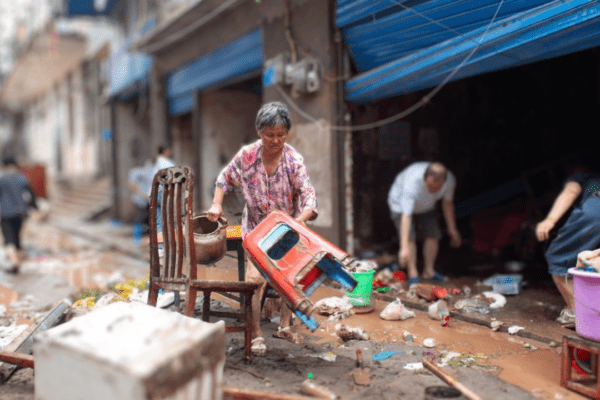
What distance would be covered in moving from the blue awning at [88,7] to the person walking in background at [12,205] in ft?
26.8

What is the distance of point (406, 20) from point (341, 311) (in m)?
3.51

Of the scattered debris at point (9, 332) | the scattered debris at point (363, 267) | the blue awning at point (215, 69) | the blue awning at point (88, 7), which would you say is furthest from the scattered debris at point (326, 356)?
the blue awning at point (88, 7)

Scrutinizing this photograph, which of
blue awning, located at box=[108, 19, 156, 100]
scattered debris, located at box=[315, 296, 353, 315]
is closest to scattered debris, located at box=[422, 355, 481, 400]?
scattered debris, located at box=[315, 296, 353, 315]

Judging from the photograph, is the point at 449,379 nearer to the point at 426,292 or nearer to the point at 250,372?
the point at 250,372

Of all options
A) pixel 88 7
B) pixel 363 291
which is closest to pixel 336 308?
pixel 363 291

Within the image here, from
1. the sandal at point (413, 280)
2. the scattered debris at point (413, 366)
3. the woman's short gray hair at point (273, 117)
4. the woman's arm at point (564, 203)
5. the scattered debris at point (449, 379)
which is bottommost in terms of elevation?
the scattered debris at point (413, 366)

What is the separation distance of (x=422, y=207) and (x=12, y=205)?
6.88 metres

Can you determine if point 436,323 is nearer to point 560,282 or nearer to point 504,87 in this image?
point 560,282

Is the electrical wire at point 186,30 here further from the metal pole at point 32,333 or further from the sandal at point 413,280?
the metal pole at point 32,333

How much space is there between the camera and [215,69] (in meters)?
9.91

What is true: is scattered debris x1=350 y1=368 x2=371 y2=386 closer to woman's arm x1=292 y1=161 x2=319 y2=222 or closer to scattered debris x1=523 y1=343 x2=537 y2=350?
woman's arm x1=292 y1=161 x2=319 y2=222

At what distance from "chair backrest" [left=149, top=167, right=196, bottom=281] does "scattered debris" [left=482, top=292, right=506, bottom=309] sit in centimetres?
337

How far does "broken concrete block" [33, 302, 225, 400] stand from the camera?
2219 millimetres

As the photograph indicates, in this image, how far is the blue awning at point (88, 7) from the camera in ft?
48.2
